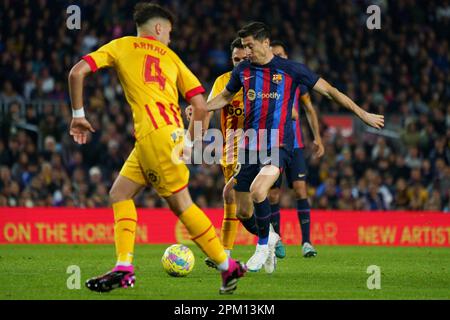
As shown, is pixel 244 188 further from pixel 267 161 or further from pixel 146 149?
pixel 146 149

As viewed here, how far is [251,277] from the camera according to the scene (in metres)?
9.45

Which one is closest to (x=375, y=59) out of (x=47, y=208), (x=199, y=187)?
(x=199, y=187)

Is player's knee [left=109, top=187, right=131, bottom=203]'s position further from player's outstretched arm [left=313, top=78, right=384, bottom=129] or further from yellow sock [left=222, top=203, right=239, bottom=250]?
yellow sock [left=222, top=203, right=239, bottom=250]

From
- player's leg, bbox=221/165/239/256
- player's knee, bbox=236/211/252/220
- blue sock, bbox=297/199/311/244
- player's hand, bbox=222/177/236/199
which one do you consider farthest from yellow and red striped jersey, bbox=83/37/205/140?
blue sock, bbox=297/199/311/244

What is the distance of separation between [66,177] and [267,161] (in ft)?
27.7

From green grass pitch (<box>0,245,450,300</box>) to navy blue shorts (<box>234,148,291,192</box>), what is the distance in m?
0.96

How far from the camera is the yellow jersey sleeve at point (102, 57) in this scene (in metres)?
7.45

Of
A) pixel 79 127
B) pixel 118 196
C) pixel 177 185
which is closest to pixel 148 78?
pixel 79 127

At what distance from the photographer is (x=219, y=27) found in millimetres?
22203

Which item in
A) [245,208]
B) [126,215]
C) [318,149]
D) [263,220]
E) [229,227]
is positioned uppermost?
[318,149]

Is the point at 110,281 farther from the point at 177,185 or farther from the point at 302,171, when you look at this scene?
the point at 302,171

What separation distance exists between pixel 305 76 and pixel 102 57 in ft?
8.93

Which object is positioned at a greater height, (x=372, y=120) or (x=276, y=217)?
(x=372, y=120)
